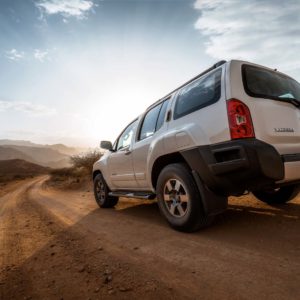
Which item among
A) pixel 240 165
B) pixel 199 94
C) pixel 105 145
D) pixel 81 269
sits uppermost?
pixel 199 94

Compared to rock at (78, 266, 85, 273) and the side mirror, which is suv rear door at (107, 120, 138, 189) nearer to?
the side mirror

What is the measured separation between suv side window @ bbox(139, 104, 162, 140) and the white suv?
0.33 m

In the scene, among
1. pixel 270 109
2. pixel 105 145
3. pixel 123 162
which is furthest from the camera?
pixel 105 145

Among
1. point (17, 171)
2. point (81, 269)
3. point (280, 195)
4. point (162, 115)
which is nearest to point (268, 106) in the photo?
point (162, 115)

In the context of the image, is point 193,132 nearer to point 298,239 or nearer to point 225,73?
point 225,73

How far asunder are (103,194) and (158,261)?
3.85m

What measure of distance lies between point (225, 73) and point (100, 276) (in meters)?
2.41

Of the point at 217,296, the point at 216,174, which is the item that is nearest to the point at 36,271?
the point at 217,296

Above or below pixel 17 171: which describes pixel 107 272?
above

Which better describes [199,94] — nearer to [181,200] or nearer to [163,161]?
[163,161]

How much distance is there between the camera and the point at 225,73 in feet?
9.30

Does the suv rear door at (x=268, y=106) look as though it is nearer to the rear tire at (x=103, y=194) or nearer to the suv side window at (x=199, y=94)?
the suv side window at (x=199, y=94)

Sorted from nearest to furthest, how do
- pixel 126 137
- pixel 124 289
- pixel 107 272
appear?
1. pixel 124 289
2. pixel 107 272
3. pixel 126 137

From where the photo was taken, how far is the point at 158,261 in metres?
2.34
